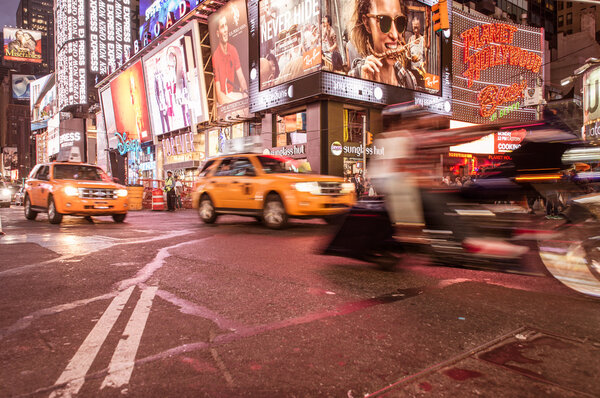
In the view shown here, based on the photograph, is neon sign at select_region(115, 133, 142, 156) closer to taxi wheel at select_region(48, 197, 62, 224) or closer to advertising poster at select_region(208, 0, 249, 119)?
advertising poster at select_region(208, 0, 249, 119)

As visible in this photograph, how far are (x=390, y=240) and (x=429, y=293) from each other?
1.06 meters

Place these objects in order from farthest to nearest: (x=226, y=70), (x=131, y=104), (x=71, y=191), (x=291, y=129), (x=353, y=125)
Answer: (x=131, y=104) → (x=226, y=70) → (x=291, y=129) → (x=353, y=125) → (x=71, y=191)

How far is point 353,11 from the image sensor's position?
2561 cm

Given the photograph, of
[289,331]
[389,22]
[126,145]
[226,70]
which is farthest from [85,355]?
[126,145]

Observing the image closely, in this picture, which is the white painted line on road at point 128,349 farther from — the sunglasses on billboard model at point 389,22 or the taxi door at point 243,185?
the sunglasses on billboard model at point 389,22

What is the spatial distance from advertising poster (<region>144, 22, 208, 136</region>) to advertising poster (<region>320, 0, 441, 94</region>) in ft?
48.0

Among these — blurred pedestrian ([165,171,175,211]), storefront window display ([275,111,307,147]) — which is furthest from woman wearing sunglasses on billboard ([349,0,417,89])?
blurred pedestrian ([165,171,175,211])

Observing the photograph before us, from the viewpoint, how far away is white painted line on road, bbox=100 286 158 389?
2184 mm

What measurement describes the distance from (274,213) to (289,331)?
22.1ft

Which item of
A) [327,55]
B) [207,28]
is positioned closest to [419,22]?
[327,55]

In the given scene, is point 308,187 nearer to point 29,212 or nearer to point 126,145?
point 29,212

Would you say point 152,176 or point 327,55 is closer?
point 327,55

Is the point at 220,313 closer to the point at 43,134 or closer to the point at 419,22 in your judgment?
the point at 419,22

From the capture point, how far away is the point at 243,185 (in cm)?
1027
